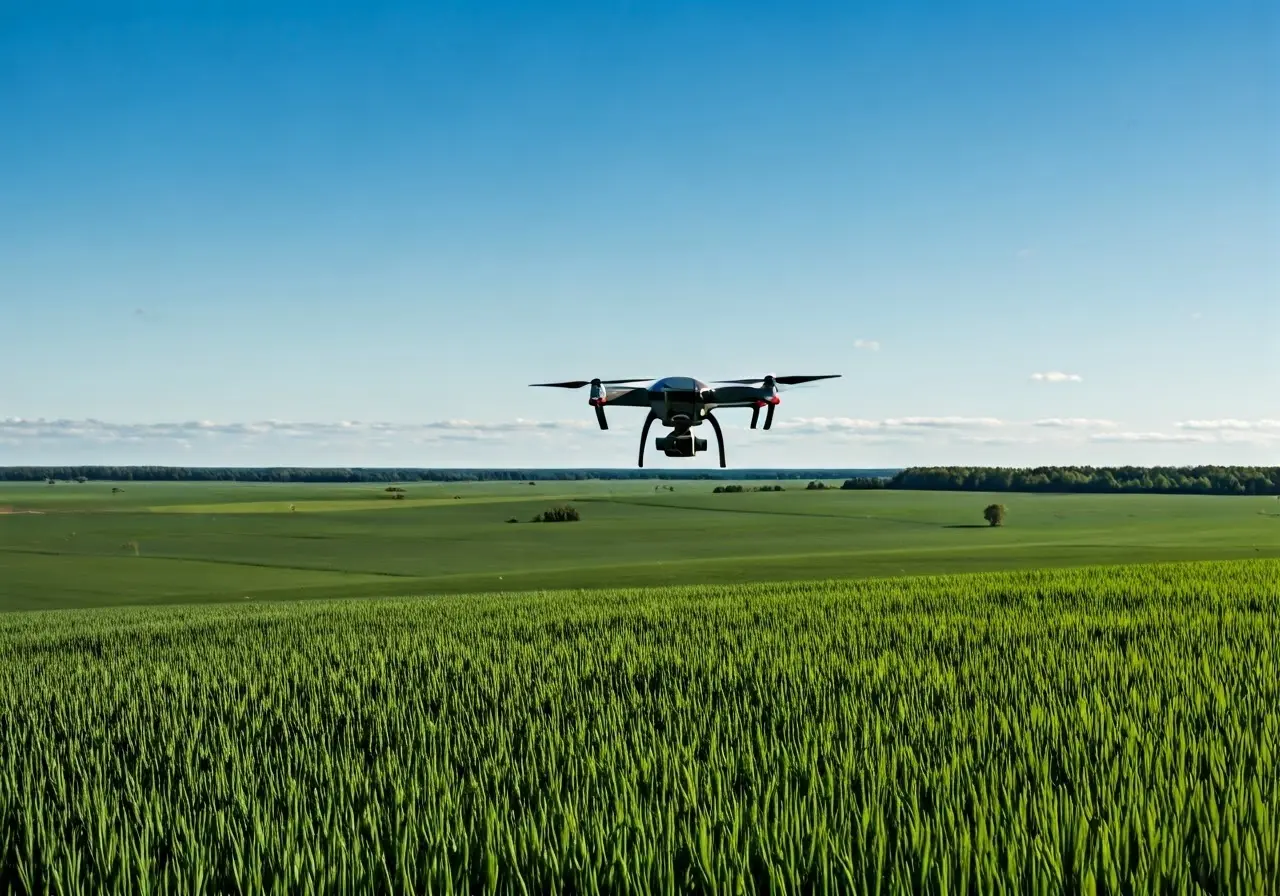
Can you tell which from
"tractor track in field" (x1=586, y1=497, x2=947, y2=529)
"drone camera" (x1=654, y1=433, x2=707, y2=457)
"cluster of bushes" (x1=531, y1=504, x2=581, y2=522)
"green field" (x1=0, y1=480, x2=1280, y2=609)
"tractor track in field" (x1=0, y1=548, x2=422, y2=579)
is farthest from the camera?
"cluster of bushes" (x1=531, y1=504, x2=581, y2=522)

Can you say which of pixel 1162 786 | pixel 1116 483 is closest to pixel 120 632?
pixel 1162 786

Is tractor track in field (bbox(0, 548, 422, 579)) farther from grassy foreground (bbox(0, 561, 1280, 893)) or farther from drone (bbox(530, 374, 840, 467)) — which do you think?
drone (bbox(530, 374, 840, 467))

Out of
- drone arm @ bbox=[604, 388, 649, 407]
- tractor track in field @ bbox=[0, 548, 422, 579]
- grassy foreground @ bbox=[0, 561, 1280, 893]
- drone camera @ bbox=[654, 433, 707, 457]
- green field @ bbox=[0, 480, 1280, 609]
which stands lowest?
tractor track in field @ bbox=[0, 548, 422, 579]

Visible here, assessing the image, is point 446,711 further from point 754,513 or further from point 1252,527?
point 754,513

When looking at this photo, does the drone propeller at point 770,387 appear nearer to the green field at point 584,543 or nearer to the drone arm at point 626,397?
the drone arm at point 626,397

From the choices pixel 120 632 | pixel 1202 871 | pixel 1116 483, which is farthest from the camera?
pixel 1116 483

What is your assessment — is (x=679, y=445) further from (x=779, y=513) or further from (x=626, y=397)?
(x=779, y=513)

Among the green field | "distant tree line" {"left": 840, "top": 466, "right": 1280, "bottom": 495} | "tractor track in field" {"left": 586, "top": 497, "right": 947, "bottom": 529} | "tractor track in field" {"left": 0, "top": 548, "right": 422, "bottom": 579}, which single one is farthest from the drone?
"distant tree line" {"left": 840, "top": 466, "right": 1280, "bottom": 495}
